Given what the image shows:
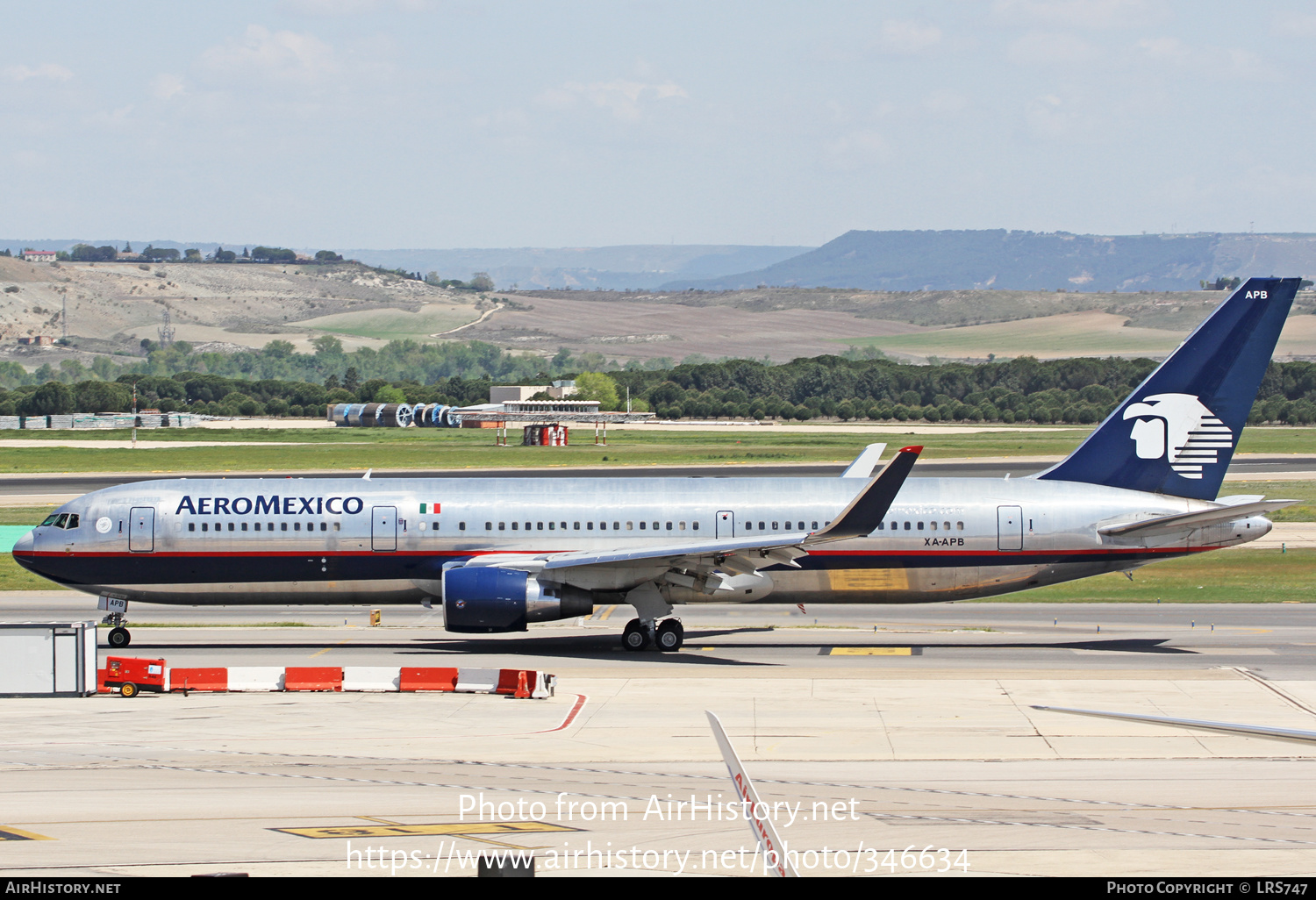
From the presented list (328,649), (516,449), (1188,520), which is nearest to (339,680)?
(328,649)

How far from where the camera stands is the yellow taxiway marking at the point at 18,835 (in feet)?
54.0

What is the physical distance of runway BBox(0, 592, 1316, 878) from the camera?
52.4ft

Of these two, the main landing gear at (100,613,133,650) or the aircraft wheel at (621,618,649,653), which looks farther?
the aircraft wheel at (621,618,649,653)

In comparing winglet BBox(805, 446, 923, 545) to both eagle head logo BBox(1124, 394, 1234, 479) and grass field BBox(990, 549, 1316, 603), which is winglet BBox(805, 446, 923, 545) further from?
grass field BBox(990, 549, 1316, 603)

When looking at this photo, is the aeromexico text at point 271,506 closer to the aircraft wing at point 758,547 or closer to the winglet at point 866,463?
the aircraft wing at point 758,547

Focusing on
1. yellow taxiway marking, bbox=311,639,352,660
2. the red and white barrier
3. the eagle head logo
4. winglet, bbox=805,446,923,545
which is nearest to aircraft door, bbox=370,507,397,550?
yellow taxiway marking, bbox=311,639,352,660

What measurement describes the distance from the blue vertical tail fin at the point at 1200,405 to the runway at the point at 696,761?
4.22 meters

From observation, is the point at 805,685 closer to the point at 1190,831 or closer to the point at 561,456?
the point at 1190,831

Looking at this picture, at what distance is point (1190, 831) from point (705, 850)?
20.3 feet

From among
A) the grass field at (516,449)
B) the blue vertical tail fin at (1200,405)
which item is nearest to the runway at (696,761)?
the blue vertical tail fin at (1200,405)

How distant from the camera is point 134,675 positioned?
88.4ft

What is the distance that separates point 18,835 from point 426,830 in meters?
5.04

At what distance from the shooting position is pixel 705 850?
15.9 metres
